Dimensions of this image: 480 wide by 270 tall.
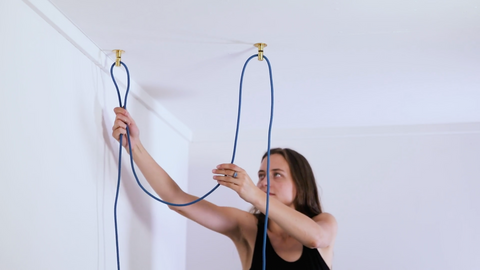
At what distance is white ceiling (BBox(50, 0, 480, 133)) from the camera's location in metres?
1.27

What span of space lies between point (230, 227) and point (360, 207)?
82cm

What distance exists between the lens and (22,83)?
1104 mm

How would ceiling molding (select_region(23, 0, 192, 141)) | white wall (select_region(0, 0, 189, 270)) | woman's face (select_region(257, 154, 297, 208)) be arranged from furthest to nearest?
woman's face (select_region(257, 154, 297, 208)) < ceiling molding (select_region(23, 0, 192, 141)) < white wall (select_region(0, 0, 189, 270))

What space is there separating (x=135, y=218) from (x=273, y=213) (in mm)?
580

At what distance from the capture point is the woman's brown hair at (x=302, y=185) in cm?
189

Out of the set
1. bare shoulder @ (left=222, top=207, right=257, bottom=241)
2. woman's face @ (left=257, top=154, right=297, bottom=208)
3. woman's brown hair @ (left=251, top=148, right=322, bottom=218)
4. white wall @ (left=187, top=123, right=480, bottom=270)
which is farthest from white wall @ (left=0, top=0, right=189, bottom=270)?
white wall @ (left=187, top=123, right=480, bottom=270)

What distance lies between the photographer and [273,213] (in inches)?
58.0

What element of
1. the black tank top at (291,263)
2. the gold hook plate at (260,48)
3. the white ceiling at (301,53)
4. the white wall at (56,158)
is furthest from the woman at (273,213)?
the gold hook plate at (260,48)

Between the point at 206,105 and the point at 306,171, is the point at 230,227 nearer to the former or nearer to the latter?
the point at 306,171

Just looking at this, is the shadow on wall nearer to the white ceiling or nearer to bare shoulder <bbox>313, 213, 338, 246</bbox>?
the white ceiling

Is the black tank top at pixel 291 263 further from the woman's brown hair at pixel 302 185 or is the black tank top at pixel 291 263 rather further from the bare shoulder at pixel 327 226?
the woman's brown hair at pixel 302 185

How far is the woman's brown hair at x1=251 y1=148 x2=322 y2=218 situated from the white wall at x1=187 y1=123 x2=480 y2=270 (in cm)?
54

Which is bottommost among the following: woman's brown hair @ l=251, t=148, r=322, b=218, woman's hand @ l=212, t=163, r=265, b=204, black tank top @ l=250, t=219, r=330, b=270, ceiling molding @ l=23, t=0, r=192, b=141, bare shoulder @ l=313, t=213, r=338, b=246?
black tank top @ l=250, t=219, r=330, b=270

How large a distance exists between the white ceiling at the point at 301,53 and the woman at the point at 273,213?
27cm
